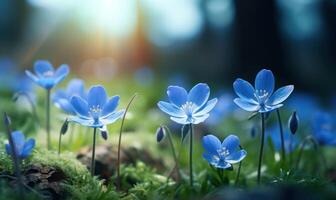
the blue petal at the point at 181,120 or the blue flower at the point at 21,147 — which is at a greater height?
the blue petal at the point at 181,120

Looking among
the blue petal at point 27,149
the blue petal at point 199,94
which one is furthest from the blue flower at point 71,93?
the blue petal at point 199,94

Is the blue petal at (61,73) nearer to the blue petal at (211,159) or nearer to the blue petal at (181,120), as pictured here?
the blue petal at (181,120)

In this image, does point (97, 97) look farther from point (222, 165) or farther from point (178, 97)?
point (222, 165)

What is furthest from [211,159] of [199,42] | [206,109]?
[199,42]

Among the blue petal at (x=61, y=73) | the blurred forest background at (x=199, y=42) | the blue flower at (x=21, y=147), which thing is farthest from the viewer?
the blurred forest background at (x=199, y=42)

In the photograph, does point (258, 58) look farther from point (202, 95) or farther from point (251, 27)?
point (202, 95)

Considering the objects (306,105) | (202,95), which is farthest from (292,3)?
(202,95)
